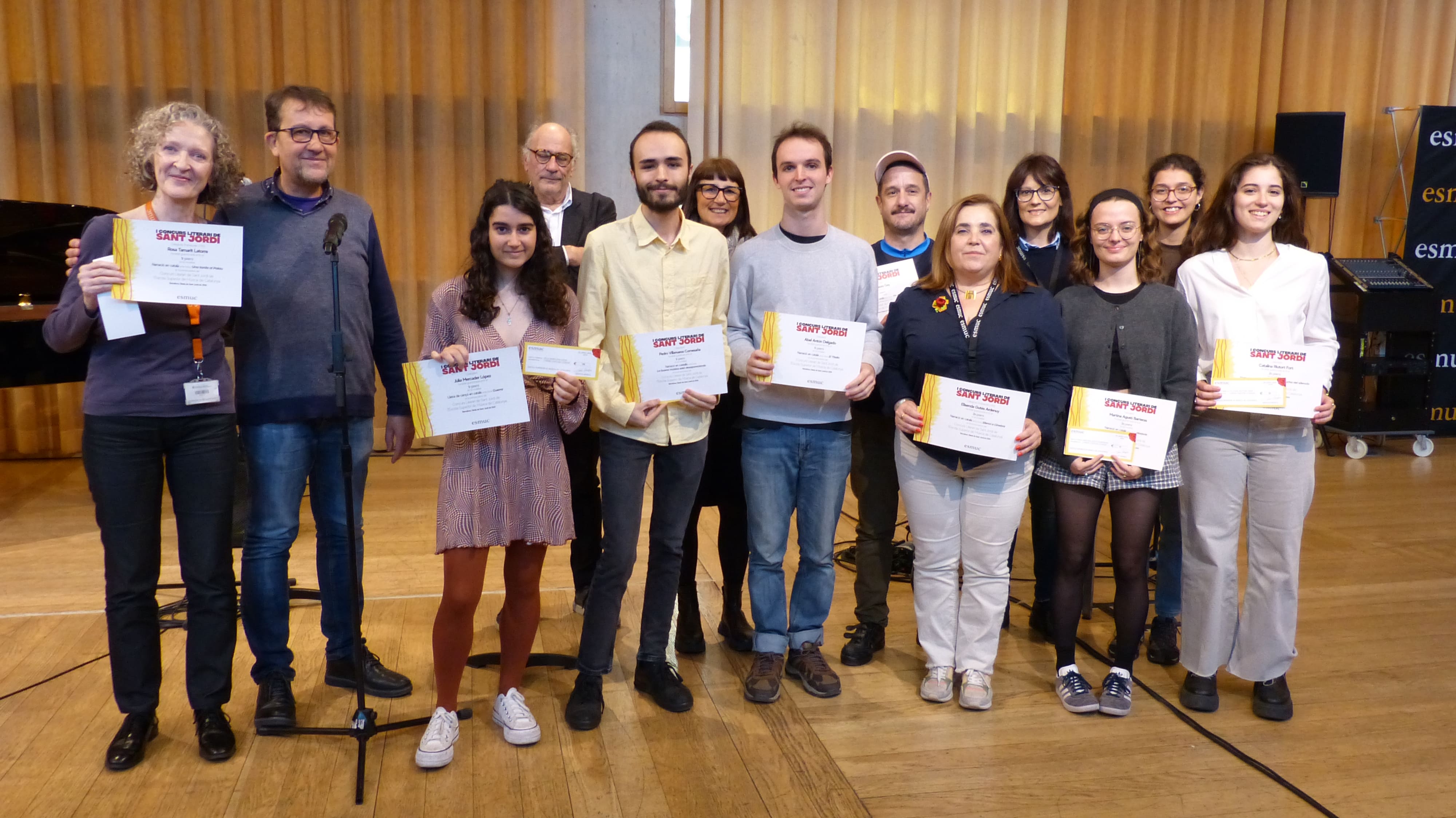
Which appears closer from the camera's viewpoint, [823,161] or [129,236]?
[129,236]

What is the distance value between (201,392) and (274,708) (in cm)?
88

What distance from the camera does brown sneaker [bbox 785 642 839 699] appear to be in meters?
2.96

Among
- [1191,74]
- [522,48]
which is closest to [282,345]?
[522,48]

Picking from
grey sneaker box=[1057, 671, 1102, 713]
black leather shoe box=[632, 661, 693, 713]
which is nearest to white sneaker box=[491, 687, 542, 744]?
black leather shoe box=[632, 661, 693, 713]

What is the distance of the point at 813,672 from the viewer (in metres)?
2.99

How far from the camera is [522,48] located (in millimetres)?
6180

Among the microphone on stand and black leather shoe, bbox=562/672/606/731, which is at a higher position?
the microphone on stand

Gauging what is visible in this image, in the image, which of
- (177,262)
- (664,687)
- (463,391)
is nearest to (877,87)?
(664,687)

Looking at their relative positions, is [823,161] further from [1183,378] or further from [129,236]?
[129,236]

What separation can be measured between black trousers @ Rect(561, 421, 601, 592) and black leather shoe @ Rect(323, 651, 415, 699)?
0.70 m

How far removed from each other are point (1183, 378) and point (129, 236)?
2642 mm

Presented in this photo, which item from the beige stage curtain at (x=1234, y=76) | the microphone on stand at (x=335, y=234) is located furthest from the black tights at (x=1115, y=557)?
the beige stage curtain at (x=1234, y=76)

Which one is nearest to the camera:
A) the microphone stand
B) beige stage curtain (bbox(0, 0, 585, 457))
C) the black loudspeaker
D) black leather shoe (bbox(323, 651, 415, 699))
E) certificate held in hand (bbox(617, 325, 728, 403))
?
the microphone stand

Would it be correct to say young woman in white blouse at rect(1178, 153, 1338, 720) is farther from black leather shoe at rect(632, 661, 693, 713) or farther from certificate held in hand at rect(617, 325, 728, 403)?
black leather shoe at rect(632, 661, 693, 713)
